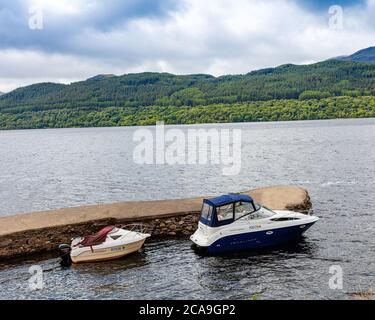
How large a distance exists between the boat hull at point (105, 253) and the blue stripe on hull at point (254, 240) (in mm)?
5240

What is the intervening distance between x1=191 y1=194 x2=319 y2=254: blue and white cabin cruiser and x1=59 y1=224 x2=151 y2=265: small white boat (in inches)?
166

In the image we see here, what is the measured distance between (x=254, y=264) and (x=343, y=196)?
23049 millimetres

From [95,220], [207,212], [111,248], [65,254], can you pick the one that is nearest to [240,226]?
[207,212]

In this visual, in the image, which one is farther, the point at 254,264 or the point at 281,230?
the point at 281,230

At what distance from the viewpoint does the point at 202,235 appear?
28672mm

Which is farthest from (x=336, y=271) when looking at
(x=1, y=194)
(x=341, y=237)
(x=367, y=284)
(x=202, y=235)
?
(x=1, y=194)

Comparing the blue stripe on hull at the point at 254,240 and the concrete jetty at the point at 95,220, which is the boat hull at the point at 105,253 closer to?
the concrete jetty at the point at 95,220

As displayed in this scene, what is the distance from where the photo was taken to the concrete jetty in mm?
28641

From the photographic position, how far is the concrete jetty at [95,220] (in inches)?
1128

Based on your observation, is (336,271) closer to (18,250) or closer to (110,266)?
(110,266)

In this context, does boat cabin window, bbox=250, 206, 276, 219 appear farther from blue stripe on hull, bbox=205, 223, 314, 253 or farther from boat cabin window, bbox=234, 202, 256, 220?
blue stripe on hull, bbox=205, 223, 314, 253

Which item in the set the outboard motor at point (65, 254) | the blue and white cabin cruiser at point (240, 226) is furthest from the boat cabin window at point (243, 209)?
the outboard motor at point (65, 254)
